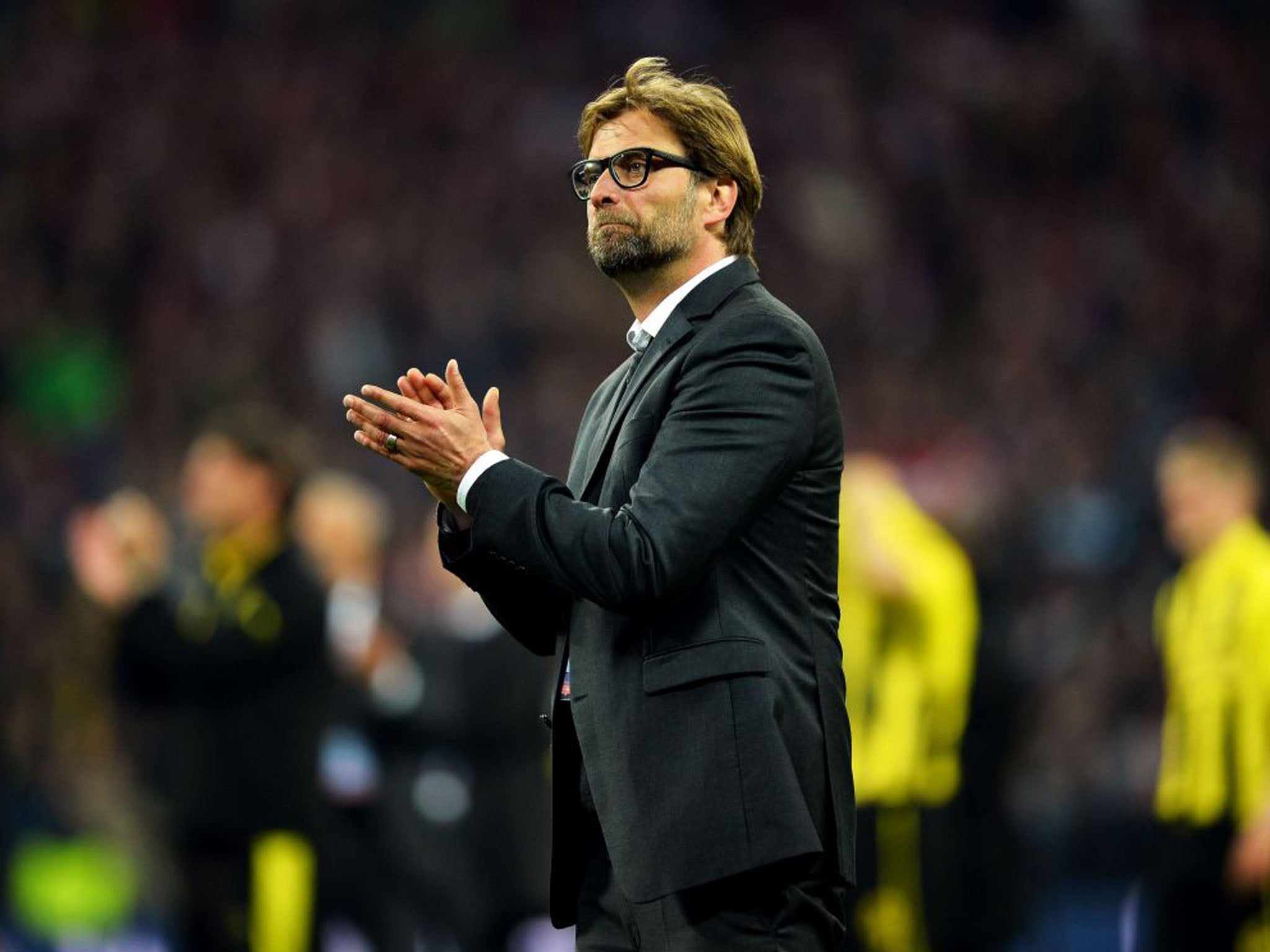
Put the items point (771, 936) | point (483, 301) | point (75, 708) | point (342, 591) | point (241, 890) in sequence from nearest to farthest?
point (771, 936) < point (241, 890) < point (342, 591) < point (75, 708) < point (483, 301)

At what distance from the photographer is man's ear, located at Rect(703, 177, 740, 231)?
3195 mm

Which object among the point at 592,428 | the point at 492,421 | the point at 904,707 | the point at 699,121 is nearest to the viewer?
the point at 492,421

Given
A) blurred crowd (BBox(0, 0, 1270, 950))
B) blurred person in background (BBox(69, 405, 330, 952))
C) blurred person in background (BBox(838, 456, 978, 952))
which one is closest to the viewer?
blurred person in background (BBox(69, 405, 330, 952))

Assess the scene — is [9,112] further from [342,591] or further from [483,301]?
[342,591]

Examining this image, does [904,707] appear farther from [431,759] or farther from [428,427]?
[428,427]

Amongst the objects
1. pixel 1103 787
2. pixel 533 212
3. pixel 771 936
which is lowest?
pixel 1103 787

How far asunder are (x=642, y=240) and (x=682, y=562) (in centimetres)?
58

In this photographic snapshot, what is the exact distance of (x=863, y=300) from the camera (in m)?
13.9

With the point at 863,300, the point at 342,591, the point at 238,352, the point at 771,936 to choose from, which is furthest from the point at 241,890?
the point at 863,300

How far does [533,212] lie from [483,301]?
1.00m

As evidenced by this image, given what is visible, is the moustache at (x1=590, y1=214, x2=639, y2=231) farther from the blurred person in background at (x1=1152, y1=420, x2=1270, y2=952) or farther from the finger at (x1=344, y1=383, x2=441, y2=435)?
the blurred person in background at (x1=1152, y1=420, x2=1270, y2=952)

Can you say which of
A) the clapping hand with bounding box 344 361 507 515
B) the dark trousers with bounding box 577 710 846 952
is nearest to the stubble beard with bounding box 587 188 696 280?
the clapping hand with bounding box 344 361 507 515

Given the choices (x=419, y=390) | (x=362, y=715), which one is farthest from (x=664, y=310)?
(x=362, y=715)

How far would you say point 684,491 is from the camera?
286cm
